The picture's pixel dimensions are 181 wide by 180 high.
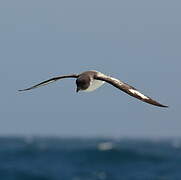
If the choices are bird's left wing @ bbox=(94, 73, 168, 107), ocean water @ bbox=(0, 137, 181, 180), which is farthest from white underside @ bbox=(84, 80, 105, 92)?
ocean water @ bbox=(0, 137, 181, 180)

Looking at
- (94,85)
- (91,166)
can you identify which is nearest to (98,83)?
(94,85)

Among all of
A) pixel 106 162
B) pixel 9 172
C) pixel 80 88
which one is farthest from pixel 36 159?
pixel 80 88

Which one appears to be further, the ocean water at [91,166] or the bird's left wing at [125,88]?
the ocean water at [91,166]

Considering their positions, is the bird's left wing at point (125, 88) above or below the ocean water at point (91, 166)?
below

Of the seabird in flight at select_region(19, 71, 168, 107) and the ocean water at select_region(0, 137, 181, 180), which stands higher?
the ocean water at select_region(0, 137, 181, 180)

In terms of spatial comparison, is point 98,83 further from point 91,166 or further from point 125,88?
point 91,166

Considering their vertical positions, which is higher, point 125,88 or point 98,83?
point 98,83

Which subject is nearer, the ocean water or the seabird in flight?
the seabird in flight

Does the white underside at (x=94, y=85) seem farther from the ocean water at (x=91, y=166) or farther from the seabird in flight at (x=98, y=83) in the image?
the ocean water at (x=91, y=166)

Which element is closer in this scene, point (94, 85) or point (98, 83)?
point (94, 85)

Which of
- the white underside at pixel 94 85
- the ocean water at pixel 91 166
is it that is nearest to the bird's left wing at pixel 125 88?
the white underside at pixel 94 85

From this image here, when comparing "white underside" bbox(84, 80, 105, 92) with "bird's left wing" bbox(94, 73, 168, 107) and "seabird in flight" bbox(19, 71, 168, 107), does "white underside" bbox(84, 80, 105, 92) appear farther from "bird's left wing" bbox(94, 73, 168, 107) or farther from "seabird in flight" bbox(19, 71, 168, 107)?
"bird's left wing" bbox(94, 73, 168, 107)

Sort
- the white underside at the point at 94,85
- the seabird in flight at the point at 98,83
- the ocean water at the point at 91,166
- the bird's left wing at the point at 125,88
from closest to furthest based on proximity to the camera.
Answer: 1. the bird's left wing at the point at 125,88
2. the seabird in flight at the point at 98,83
3. the white underside at the point at 94,85
4. the ocean water at the point at 91,166

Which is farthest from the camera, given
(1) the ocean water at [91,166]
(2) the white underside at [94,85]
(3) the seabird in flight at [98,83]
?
(1) the ocean water at [91,166]
